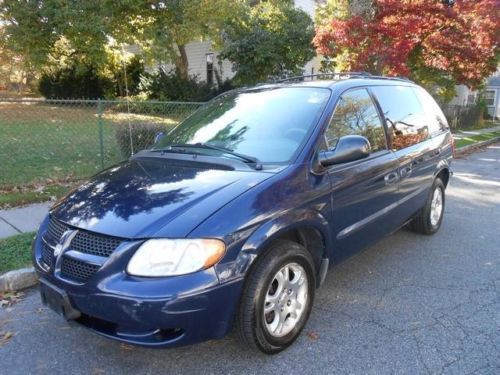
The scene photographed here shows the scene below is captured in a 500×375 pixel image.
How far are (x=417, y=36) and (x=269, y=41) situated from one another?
684 centimetres

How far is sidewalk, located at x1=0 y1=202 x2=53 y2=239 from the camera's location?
5.21 metres

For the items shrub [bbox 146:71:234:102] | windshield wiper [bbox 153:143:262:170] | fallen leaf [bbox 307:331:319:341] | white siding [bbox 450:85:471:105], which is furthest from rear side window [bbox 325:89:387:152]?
white siding [bbox 450:85:471:105]

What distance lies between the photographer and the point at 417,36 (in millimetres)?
12758

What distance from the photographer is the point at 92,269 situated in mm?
2668

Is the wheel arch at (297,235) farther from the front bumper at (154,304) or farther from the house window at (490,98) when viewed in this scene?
the house window at (490,98)

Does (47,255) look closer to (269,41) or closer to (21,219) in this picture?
(21,219)

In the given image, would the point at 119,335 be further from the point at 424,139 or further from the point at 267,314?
the point at 424,139

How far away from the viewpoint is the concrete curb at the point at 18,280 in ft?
13.2

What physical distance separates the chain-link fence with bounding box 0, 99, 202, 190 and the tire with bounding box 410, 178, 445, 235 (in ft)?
Result: 15.0

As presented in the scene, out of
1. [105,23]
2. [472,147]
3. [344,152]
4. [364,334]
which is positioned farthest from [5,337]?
[105,23]

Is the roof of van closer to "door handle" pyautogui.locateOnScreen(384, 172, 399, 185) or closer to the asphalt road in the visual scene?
"door handle" pyautogui.locateOnScreen(384, 172, 399, 185)

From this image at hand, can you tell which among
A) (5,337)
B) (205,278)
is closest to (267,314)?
(205,278)

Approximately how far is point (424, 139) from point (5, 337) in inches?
170

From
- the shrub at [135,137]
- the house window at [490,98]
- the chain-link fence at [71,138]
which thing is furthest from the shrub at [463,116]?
the shrub at [135,137]
